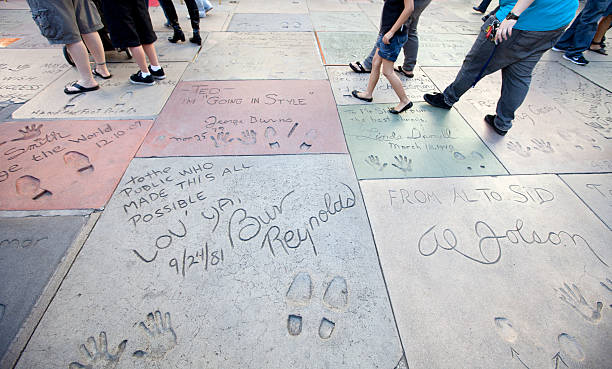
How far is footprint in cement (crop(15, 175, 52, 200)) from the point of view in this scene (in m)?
1.97

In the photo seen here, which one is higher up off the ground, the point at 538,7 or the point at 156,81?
the point at 538,7

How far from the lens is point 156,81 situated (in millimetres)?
3395

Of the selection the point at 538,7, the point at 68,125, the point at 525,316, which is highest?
the point at 538,7

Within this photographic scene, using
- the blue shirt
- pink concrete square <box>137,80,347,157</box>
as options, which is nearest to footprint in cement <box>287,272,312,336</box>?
pink concrete square <box>137,80,347,157</box>

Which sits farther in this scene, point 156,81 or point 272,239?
point 156,81

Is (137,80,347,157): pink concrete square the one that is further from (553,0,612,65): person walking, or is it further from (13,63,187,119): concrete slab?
(553,0,612,65): person walking

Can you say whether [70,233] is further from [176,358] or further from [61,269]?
Result: [176,358]

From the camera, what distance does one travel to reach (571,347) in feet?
4.45

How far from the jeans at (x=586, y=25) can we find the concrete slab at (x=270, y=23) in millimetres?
4369

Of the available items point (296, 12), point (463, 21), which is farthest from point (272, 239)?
point (463, 21)

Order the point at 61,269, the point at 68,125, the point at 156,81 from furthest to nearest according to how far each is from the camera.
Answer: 1. the point at 156,81
2. the point at 68,125
3. the point at 61,269

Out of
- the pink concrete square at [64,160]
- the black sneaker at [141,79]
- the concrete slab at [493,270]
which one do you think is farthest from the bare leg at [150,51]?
the concrete slab at [493,270]

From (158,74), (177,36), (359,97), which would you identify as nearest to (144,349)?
(359,97)

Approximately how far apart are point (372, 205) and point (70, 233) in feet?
6.81
